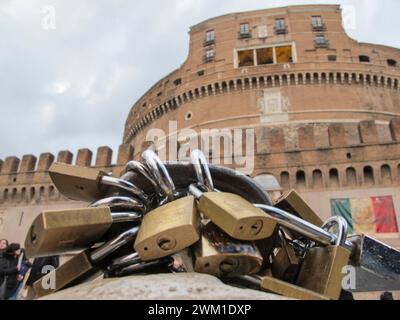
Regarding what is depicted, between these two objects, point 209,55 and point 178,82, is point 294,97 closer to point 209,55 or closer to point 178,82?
point 209,55

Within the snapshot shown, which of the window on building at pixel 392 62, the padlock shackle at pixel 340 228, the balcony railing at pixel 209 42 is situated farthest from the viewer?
the balcony railing at pixel 209 42

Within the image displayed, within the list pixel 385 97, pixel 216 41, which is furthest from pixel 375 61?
pixel 216 41

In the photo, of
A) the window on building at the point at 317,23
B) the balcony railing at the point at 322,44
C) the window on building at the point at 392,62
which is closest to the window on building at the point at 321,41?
the balcony railing at the point at 322,44

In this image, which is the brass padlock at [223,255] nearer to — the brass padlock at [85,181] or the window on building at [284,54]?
the brass padlock at [85,181]

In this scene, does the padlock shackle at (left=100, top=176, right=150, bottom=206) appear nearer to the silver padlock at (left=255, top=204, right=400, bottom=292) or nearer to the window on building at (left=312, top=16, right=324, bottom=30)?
the silver padlock at (left=255, top=204, right=400, bottom=292)

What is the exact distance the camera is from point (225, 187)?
137 cm

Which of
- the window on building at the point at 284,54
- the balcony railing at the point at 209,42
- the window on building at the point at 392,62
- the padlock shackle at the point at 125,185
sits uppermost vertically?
the balcony railing at the point at 209,42

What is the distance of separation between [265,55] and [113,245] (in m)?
26.3

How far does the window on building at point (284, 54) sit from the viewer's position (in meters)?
25.0

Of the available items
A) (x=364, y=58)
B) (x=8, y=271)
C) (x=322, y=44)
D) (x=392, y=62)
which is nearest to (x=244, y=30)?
(x=322, y=44)

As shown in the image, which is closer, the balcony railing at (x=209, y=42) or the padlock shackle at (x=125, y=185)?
the padlock shackle at (x=125, y=185)

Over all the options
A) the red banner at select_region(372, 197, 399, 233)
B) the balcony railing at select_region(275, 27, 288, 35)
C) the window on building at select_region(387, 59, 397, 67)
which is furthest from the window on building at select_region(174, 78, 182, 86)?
the red banner at select_region(372, 197, 399, 233)

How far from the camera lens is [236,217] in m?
0.92
